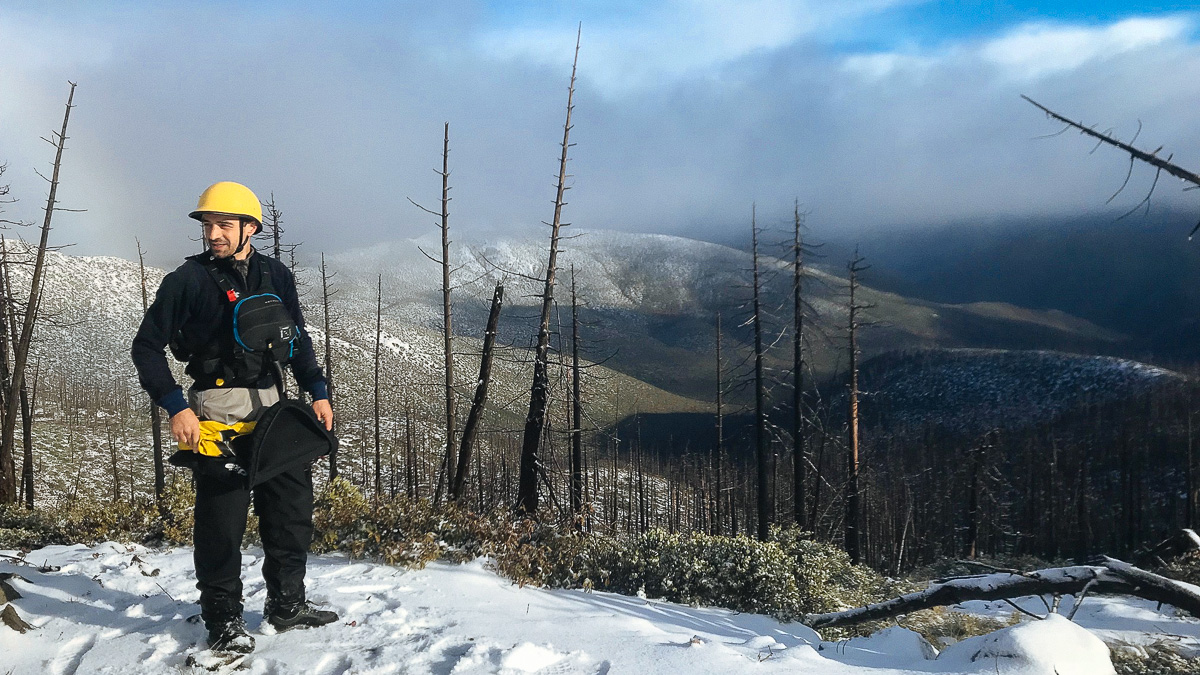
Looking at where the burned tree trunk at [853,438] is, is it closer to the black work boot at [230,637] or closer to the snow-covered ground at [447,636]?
the snow-covered ground at [447,636]

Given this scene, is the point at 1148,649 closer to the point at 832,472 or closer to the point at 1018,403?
the point at 832,472

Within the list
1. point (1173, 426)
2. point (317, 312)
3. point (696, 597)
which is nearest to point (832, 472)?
point (1173, 426)

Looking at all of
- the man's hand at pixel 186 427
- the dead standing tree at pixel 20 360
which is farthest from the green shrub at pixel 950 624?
the dead standing tree at pixel 20 360

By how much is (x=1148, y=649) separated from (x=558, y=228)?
37.4ft

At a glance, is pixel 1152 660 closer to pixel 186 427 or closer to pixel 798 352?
pixel 186 427

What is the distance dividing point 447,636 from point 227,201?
2.79 metres

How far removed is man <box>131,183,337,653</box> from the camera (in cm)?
349

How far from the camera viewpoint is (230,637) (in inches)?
142

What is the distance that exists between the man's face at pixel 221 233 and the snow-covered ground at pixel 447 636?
2.21 m

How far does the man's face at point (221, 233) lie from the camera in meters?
3.66

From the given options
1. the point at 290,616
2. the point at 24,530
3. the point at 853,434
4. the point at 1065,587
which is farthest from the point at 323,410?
the point at 853,434

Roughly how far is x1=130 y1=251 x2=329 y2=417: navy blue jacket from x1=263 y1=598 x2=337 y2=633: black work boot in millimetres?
1317

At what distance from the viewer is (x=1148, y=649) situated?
395cm

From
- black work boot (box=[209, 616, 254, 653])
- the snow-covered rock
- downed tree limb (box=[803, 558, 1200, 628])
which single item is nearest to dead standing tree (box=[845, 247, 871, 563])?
downed tree limb (box=[803, 558, 1200, 628])
